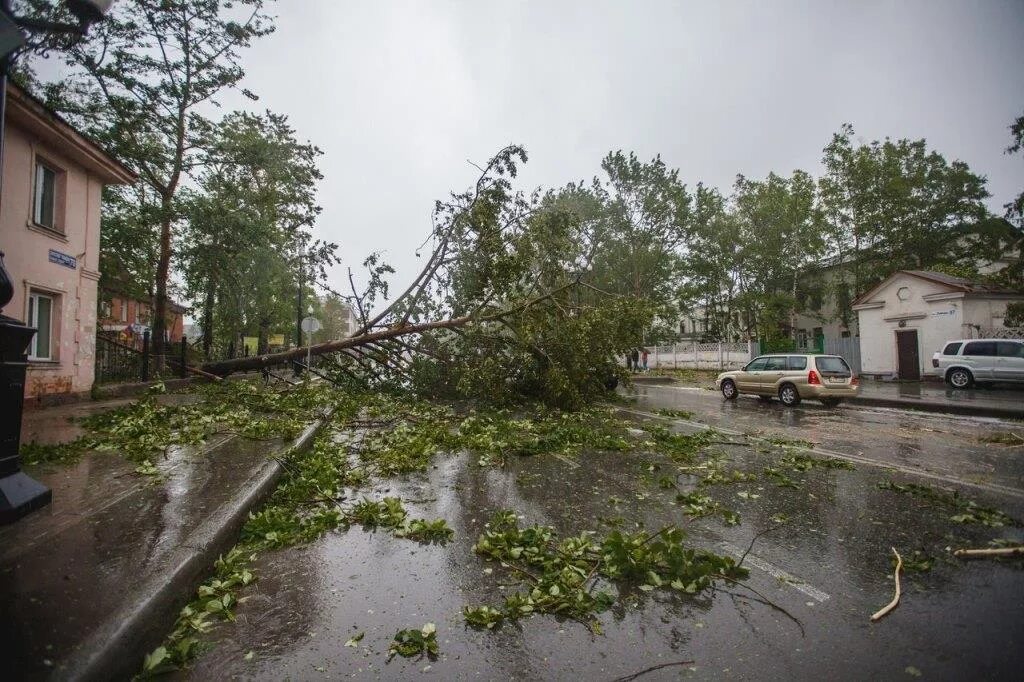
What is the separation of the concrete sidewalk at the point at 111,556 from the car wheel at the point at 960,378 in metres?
23.1

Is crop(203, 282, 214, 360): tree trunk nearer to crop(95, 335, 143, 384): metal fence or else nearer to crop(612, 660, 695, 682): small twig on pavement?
crop(95, 335, 143, 384): metal fence

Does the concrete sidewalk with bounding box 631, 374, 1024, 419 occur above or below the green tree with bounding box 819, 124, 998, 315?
below

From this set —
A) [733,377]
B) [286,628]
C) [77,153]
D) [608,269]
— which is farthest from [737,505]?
[608,269]

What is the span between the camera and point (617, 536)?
11.3 ft

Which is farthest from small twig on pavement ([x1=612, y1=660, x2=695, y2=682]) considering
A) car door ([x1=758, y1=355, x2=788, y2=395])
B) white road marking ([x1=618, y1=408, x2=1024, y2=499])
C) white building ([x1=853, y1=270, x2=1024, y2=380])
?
white building ([x1=853, y1=270, x2=1024, y2=380])

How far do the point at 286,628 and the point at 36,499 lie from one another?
100 inches

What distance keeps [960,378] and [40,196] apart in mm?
28613

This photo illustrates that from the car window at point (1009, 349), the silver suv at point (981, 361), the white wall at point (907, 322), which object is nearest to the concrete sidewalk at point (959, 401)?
the silver suv at point (981, 361)

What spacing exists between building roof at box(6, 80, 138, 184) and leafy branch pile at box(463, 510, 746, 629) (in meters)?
12.2

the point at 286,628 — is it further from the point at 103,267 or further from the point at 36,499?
the point at 103,267

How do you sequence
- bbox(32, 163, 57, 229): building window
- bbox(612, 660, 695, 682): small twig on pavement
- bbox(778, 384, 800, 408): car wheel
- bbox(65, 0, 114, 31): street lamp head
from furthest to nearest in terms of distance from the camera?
bbox(778, 384, 800, 408): car wheel → bbox(32, 163, 57, 229): building window → bbox(65, 0, 114, 31): street lamp head → bbox(612, 660, 695, 682): small twig on pavement

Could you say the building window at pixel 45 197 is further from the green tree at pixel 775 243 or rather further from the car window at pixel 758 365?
the green tree at pixel 775 243

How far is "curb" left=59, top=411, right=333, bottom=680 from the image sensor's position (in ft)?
6.81

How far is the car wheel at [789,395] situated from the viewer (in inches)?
534
